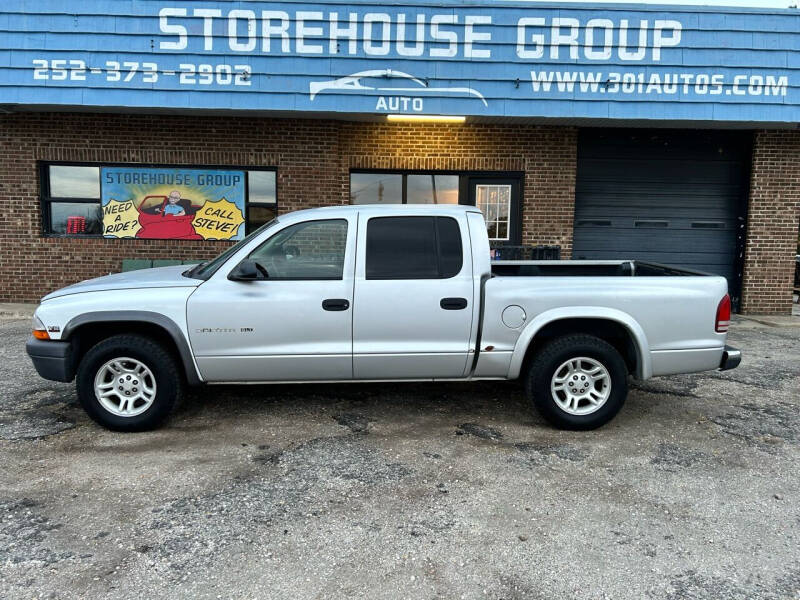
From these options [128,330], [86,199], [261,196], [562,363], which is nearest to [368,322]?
[562,363]

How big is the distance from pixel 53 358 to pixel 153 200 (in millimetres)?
6319

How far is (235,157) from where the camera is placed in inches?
383

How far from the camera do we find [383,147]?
9.84 meters

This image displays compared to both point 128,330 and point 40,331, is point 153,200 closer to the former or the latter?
point 40,331

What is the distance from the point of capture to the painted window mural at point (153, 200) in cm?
984

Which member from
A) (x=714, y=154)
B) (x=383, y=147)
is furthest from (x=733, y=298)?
(x=383, y=147)

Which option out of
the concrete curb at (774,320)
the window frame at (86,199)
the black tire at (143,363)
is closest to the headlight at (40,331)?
the black tire at (143,363)

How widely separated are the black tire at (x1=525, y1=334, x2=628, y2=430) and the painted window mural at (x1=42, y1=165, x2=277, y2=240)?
6.81m

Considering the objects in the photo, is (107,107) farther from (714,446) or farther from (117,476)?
(714,446)

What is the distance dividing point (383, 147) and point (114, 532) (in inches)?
312

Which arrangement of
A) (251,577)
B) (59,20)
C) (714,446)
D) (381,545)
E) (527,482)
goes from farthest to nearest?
(59,20) < (714,446) < (527,482) < (381,545) < (251,577)

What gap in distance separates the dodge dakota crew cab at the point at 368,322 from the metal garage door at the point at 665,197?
20.6ft

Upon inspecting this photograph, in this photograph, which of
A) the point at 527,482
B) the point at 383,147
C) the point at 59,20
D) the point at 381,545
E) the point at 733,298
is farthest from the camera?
the point at 733,298

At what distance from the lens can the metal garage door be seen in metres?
10.2
